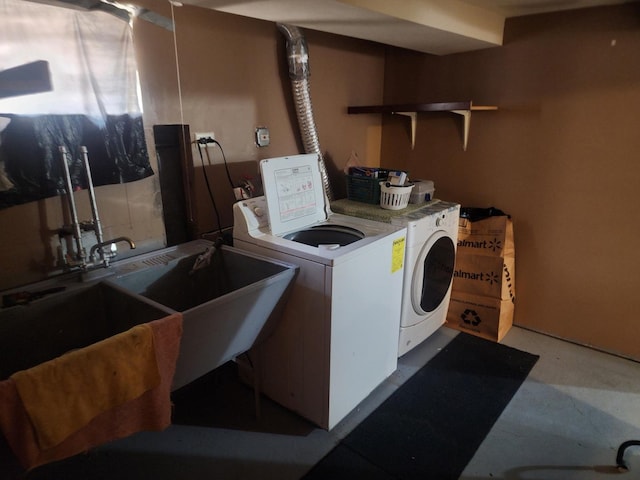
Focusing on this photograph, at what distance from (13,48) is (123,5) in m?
0.46

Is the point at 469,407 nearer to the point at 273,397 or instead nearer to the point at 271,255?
the point at 273,397

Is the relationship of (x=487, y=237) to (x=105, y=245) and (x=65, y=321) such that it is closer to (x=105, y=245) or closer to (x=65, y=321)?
(x=105, y=245)

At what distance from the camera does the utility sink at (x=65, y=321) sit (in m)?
1.35

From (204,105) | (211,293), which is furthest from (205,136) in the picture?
(211,293)

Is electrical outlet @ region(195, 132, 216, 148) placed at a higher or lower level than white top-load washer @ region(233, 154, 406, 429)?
higher

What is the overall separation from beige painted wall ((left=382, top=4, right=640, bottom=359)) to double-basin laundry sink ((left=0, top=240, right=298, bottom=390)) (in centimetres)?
177

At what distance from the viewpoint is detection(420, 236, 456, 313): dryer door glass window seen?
7.71ft

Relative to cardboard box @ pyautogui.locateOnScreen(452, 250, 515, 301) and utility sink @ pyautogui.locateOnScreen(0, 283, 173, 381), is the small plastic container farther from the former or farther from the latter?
utility sink @ pyautogui.locateOnScreen(0, 283, 173, 381)

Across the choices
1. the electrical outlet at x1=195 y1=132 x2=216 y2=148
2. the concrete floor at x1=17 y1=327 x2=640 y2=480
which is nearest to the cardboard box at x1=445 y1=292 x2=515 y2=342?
the concrete floor at x1=17 y1=327 x2=640 y2=480

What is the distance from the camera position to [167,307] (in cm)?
143

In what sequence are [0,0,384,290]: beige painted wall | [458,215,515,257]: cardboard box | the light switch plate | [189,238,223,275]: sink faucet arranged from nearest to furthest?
1. [0,0,384,290]: beige painted wall
2. [189,238,223,275]: sink faucet
3. the light switch plate
4. [458,215,515,257]: cardboard box

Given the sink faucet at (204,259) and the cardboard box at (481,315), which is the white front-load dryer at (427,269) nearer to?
the cardboard box at (481,315)

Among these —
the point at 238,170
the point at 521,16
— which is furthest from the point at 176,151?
the point at 521,16

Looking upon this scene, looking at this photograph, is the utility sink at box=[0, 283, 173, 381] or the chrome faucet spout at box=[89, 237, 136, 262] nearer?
the utility sink at box=[0, 283, 173, 381]
